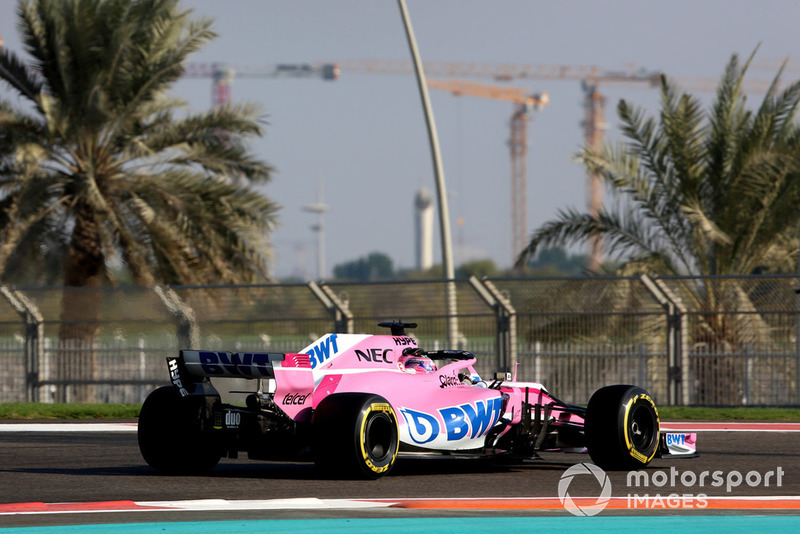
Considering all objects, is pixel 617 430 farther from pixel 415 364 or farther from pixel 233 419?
pixel 233 419

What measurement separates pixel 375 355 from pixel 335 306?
9.02 m

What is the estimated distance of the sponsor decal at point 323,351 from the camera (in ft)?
30.3

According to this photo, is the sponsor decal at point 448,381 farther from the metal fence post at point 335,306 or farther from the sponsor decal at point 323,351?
the metal fence post at point 335,306

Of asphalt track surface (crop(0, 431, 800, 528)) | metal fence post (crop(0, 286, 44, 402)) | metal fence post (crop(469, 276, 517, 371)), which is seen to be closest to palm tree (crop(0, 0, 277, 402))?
metal fence post (crop(0, 286, 44, 402))

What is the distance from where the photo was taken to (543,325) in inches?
722

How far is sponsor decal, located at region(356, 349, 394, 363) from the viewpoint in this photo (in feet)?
31.4

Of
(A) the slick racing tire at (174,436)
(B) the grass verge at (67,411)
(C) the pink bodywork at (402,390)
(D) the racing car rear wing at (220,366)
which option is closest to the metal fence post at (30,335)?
(B) the grass verge at (67,411)

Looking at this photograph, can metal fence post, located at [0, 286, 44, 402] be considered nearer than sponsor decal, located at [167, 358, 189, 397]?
No

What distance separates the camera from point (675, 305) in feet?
58.1

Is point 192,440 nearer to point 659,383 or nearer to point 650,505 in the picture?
point 650,505

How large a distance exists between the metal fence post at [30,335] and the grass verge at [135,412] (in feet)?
7.38

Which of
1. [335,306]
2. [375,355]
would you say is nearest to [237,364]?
[375,355]

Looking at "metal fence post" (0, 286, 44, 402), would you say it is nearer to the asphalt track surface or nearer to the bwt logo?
the asphalt track surface

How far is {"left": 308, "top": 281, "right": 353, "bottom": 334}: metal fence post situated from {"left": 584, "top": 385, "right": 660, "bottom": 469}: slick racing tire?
29.9 ft
